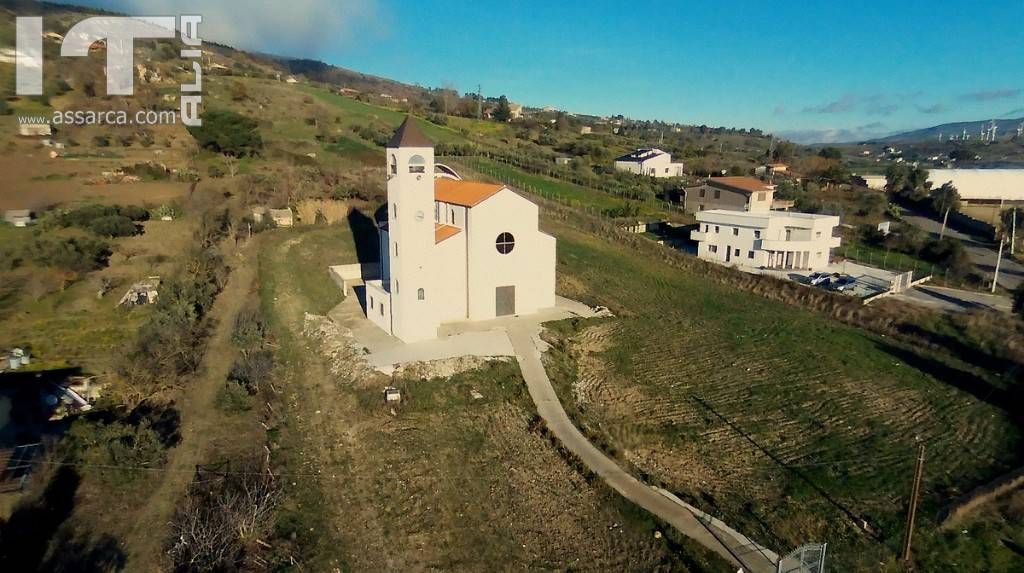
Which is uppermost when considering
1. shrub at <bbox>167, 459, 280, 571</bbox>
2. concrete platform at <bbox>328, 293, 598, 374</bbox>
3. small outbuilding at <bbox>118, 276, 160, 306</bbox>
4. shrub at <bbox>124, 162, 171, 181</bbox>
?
shrub at <bbox>124, 162, 171, 181</bbox>

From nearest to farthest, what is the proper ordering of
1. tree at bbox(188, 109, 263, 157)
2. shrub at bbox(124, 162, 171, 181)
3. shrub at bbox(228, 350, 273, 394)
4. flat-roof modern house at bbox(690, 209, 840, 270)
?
shrub at bbox(228, 350, 273, 394), flat-roof modern house at bbox(690, 209, 840, 270), shrub at bbox(124, 162, 171, 181), tree at bbox(188, 109, 263, 157)

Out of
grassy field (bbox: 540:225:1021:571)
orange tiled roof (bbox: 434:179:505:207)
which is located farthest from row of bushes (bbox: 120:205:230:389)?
grassy field (bbox: 540:225:1021:571)

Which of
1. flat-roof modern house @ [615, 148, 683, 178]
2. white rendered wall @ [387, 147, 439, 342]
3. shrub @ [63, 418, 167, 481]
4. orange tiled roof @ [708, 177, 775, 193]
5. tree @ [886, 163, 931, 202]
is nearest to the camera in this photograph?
shrub @ [63, 418, 167, 481]

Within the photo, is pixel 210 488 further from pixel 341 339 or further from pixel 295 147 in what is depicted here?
pixel 295 147

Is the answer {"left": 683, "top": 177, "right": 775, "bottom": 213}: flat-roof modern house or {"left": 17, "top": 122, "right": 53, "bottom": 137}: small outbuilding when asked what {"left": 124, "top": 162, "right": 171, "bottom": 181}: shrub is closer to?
{"left": 17, "top": 122, "right": 53, "bottom": 137}: small outbuilding

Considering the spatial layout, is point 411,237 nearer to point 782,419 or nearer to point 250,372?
point 250,372

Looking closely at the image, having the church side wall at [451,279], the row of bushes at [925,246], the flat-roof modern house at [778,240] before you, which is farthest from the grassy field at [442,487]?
the row of bushes at [925,246]
